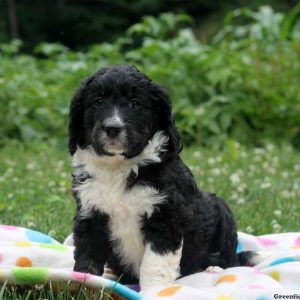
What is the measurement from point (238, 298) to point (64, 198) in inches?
121

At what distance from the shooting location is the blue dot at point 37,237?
4703mm

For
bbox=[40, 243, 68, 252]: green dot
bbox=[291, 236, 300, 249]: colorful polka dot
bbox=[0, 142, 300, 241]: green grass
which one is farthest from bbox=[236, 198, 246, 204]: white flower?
bbox=[40, 243, 68, 252]: green dot

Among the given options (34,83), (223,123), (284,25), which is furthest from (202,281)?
(284,25)

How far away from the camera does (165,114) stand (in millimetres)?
3756

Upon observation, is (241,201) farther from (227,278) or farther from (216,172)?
(227,278)

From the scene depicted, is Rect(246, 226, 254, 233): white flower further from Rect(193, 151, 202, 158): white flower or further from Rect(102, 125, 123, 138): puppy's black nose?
Rect(193, 151, 202, 158): white flower

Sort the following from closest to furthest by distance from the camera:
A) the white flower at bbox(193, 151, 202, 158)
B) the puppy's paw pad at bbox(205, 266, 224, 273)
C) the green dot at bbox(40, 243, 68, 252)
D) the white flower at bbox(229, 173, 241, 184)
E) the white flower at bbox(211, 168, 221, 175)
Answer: the puppy's paw pad at bbox(205, 266, 224, 273), the green dot at bbox(40, 243, 68, 252), the white flower at bbox(229, 173, 241, 184), the white flower at bbox(211, 168, 221, 175), the white flower at bbox(193, 151, 202, 158)

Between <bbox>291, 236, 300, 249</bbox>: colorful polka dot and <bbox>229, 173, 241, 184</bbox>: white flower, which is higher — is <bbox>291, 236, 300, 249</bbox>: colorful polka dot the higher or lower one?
the lower one

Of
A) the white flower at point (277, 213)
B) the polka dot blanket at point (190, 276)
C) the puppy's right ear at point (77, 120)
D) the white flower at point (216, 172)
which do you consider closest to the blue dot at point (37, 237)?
the polka dot blanket at point (190, 276)

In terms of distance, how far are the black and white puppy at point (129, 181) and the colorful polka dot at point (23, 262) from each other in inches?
23.1

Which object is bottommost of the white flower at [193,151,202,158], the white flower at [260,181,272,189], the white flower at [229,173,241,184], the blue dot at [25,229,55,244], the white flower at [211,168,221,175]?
the blue dot at [25,229,55,244]

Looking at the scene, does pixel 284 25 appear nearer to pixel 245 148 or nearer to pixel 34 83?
pixel 245 148

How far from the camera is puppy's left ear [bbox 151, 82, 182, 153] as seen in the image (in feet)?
12.1

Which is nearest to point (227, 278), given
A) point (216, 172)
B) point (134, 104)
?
point (134, 104)
